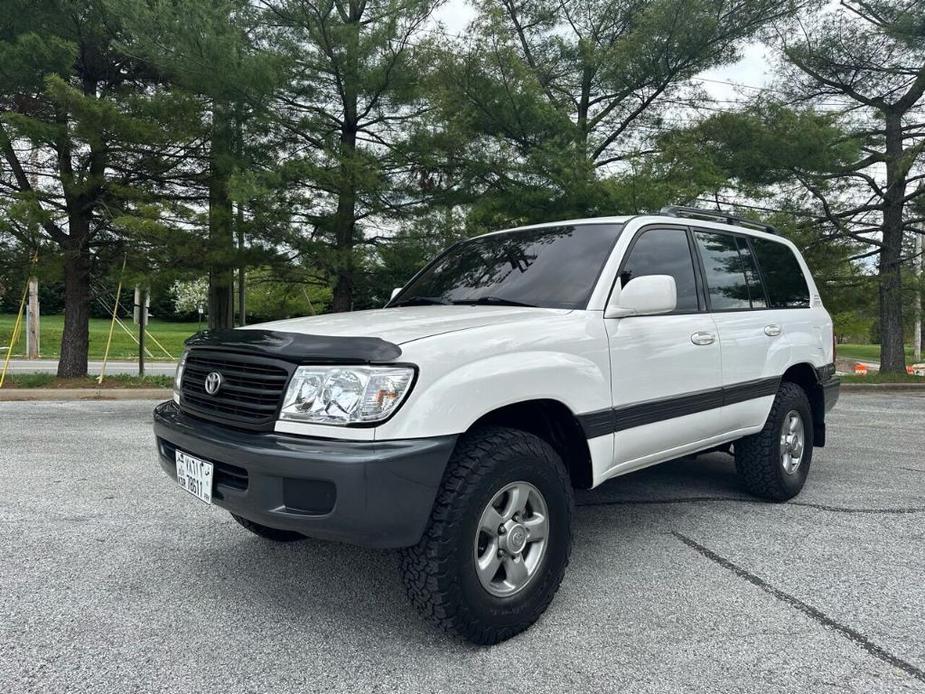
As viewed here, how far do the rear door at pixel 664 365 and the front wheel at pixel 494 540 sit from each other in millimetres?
596

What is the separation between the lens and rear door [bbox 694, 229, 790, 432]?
3.79m

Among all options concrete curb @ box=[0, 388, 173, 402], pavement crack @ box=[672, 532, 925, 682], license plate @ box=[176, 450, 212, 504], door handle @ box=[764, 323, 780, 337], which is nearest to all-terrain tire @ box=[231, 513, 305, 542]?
license plate @ box=[176, 450, 212, 504]

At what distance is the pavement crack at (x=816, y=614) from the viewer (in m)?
2.31

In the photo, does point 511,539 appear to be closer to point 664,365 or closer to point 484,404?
point 484,404

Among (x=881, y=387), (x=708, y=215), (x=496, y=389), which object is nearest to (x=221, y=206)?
(x=708, y=215)

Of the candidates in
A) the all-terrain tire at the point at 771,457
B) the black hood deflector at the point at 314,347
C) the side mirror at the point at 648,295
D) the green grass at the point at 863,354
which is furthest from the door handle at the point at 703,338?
the green grass at the point at 863,354

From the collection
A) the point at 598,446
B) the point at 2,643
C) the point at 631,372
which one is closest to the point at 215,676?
the point at 2,643

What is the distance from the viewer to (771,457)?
4152 mm

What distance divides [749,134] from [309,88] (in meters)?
7.94

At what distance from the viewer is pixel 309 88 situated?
1032 cm

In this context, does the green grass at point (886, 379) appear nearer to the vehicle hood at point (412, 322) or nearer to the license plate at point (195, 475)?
the vehicle hood at point (412, 322)

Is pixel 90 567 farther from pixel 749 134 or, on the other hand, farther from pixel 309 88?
pixel 749 134

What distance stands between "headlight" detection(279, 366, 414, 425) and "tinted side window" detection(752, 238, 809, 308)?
3.11 m

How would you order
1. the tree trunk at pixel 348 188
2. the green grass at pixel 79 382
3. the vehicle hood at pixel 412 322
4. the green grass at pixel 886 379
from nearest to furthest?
the vehicle hood at pixel 412 322 < the tree trunk at pixel 348 188 < the green grass at pixel 79 382 < the green grass at pixel 886 379
